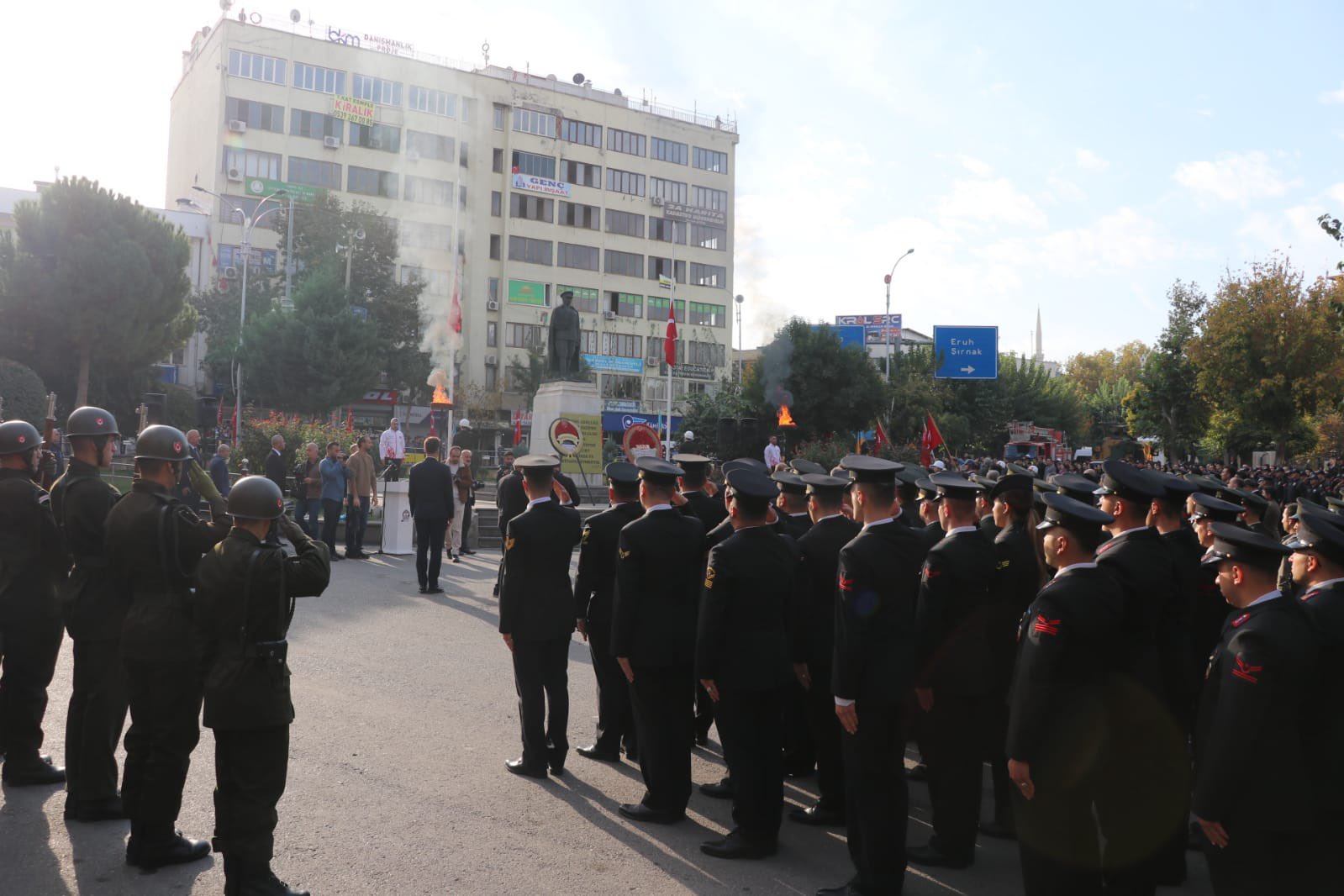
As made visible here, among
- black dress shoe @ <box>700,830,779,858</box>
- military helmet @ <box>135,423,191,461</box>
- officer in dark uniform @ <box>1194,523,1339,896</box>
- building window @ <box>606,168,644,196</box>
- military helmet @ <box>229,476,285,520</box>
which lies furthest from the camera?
building window @ <box>606,168,644,196</box>

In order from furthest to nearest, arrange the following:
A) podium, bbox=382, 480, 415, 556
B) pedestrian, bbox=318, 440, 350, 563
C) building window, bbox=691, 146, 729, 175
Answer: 1. building window, bbox=691, 146, 729, 175
2. podium, bbox=382, 480, 415, 556
3. pedestrian, bbox=318, 440, 350, 563

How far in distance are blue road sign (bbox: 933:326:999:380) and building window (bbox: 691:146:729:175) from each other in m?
31.5

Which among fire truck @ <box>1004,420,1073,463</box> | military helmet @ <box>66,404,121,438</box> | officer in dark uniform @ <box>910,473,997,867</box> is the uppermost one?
fire truck @ <box>1004,420,1073,463</box>

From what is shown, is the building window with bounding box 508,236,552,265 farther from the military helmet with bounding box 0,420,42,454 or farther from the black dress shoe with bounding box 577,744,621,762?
the military helmet with bounding box 0,420,42,454

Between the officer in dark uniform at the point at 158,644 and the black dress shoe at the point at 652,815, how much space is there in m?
2.17

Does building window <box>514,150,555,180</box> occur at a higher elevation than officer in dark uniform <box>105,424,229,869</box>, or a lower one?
higher

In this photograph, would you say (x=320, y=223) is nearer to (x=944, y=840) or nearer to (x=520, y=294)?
(x=520, y=294)

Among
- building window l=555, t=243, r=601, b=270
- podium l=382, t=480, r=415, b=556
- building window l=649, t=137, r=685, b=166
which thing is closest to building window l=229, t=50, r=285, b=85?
building window l=555, t=243, r=601, b=270

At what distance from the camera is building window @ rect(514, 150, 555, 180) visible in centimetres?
6644

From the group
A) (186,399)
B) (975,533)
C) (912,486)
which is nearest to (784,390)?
(186,399)

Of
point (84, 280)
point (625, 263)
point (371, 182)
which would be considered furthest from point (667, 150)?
point (84, 280)

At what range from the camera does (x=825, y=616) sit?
6.03m

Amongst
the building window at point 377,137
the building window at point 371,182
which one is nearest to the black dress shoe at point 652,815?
the building window at point 371,182

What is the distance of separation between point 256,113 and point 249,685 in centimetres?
6115
